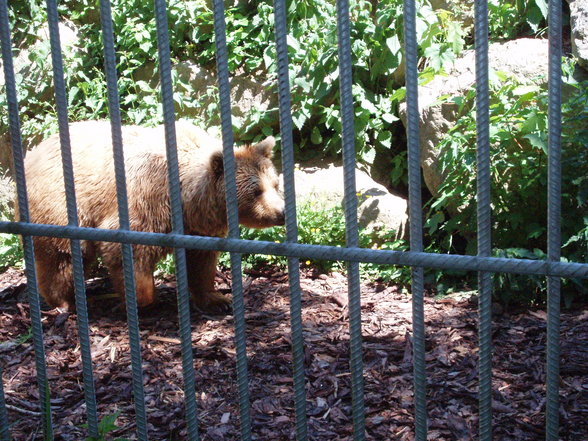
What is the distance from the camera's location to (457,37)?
20.7 ft

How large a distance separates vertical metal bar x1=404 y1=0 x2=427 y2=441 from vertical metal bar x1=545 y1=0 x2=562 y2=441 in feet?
1.25

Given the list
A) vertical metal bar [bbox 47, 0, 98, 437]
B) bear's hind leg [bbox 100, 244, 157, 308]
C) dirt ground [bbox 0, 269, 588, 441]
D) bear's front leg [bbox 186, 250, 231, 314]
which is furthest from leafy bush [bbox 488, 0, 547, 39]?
vertical metal bar [bbox 47, 0, 98, 437]

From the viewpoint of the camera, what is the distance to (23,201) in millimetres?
2908

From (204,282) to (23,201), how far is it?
9.70ft

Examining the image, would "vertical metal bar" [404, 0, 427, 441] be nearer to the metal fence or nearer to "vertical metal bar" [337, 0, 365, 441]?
the metal fence

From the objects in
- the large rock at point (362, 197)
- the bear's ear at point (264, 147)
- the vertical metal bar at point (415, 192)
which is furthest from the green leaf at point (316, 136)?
the vertical metal bar at point (415, 192)

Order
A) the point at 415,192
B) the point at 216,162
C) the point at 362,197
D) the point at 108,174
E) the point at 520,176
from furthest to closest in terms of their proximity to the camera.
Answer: the point at 362,197 → the point at 108,174 → the point at 216,162 → the point at 520,176 → the point at 415,192

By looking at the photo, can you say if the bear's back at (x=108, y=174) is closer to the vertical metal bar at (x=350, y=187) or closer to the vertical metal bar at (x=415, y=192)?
the vertical metal bar at (x=350, y=187)

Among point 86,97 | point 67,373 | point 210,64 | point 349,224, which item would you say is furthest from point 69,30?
point 349,224

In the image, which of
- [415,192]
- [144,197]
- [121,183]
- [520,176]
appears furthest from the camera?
[144,197]

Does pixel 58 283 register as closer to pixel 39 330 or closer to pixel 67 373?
pixel 67 373

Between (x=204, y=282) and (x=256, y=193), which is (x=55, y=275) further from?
(x=256, y=193)

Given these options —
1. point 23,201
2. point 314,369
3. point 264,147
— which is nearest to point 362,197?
point 264,147

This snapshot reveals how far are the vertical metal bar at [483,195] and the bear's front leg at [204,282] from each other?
12.1ft
